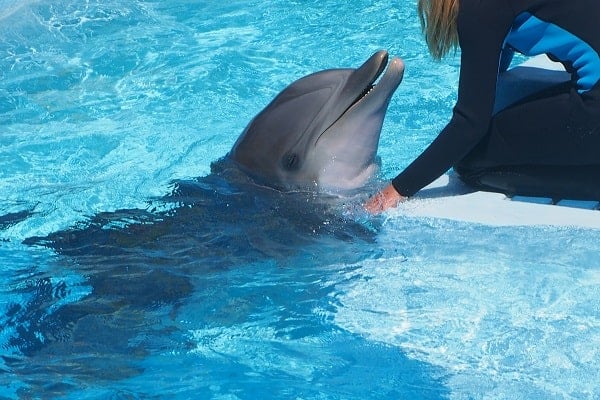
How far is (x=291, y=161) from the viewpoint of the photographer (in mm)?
5676

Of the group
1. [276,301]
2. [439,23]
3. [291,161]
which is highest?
[439,23]

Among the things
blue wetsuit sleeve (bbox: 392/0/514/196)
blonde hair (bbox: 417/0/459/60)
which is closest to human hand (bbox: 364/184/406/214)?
blue wetsuit sleeve (bbox: 392/0/514/196)

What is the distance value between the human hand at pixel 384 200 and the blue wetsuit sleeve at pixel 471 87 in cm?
13

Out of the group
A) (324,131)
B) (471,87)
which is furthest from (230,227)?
(471,87)

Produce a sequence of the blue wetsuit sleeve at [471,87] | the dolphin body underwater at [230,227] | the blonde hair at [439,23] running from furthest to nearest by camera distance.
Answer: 1. the dolphin body underwater at [230,227]
2. the blonde hair at [439,23]
3. the blue wetsuit sleeve at [471,87]

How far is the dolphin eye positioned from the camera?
5668mm

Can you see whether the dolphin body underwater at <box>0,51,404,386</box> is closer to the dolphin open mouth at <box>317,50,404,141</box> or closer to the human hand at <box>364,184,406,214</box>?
the dolphin open mouth at <box>317,50,404,141</box>

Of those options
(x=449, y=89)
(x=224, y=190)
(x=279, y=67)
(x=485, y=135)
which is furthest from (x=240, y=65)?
(x=485, y=135)

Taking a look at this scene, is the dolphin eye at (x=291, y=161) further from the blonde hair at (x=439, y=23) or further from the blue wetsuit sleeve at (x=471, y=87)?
the blonde hair at (x=439, y=23)

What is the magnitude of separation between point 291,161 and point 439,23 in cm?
130

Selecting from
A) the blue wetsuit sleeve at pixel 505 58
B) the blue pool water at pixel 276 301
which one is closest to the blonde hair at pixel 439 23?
the blue wetsuit sleeve at pixel 505 58

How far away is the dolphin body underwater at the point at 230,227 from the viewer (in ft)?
16.3

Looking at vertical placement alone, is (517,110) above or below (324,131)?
above

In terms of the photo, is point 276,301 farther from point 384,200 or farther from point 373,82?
point 373,82
